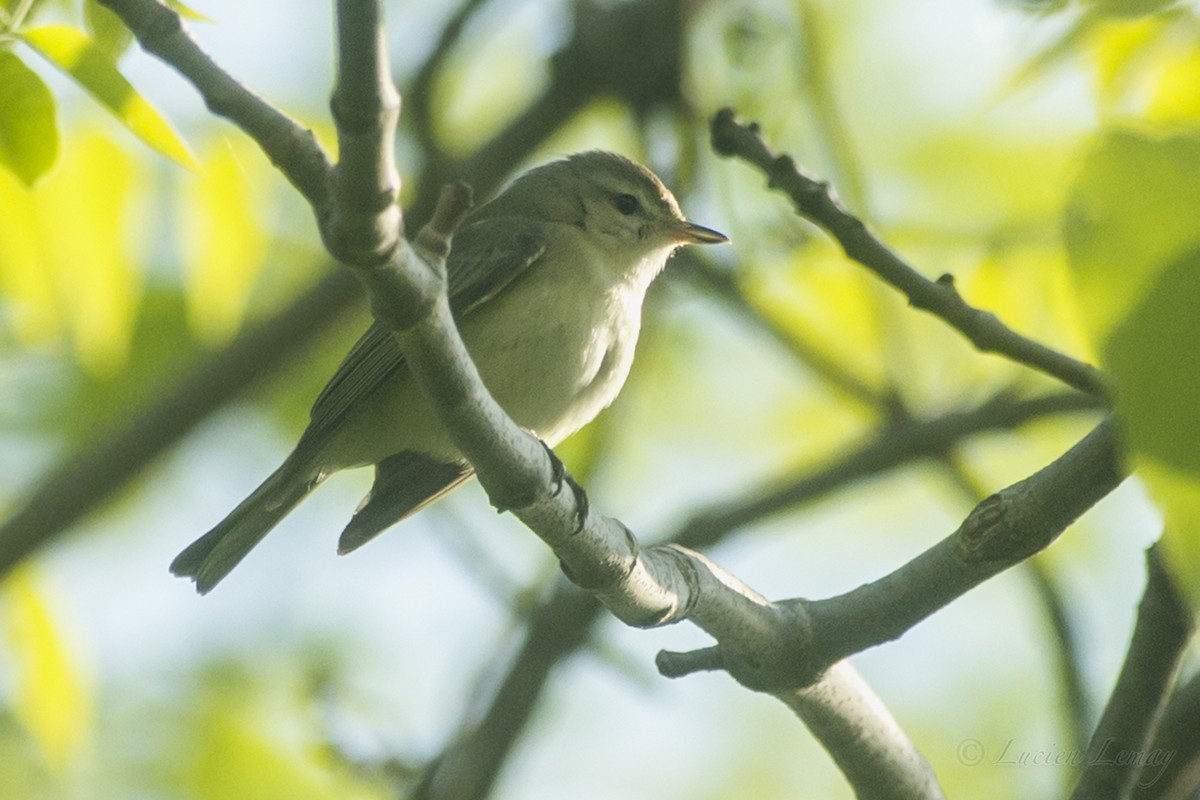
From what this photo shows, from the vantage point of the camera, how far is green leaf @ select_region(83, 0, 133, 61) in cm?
267

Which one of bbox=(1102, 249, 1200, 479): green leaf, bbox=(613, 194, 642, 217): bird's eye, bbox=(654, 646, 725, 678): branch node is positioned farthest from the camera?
bbox=(613, 194, 642, 217): bird's eye

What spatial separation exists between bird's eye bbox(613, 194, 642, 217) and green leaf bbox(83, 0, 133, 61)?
338cm

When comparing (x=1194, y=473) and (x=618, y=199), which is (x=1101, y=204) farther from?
(x=618, y=199)

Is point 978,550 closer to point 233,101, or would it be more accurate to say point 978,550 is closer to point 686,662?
point 686,662

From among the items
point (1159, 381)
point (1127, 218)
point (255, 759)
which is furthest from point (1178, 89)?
point (255, 759)

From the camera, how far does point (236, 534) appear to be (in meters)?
4.73

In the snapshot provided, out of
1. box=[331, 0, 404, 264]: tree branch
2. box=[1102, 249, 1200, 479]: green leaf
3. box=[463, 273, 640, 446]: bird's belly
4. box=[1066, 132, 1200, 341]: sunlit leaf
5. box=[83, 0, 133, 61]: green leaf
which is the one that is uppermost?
box=[463, 273, 640, 446]: bird's belly

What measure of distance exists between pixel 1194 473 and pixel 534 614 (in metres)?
4.52

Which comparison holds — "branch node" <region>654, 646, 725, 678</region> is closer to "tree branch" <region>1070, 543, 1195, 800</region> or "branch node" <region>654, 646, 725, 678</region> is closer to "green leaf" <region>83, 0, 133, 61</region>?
"tree branch" <region>1070, 543, 1195, 800</region>

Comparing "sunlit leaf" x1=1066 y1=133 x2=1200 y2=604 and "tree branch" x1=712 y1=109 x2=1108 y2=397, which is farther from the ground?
"tree branch" x1=712 y1=109 x2=1108 y2=397

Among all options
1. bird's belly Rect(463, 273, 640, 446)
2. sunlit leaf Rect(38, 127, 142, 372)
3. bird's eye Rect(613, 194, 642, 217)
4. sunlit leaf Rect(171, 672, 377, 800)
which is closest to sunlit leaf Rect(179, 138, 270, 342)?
sunlit leaf Rect(38, 127, 142, 372)

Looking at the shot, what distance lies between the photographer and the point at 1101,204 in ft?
5.26

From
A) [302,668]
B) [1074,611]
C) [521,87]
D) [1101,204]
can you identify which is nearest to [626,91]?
[521,87]

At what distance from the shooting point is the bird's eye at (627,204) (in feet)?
19.5
